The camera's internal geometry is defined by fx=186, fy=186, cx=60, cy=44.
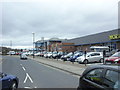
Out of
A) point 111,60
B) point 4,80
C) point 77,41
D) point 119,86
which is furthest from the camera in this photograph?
point 77,41

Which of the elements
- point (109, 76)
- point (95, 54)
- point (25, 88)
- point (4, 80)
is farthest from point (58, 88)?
point (95, 54)

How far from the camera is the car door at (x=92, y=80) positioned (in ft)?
14.4

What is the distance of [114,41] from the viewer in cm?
4431

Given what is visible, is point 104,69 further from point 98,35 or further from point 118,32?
point 98,35

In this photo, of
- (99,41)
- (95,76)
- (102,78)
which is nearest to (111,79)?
(102,78)

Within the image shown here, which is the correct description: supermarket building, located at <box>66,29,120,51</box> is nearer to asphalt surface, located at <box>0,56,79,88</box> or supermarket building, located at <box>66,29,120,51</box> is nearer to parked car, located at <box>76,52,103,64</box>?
parked car, located at <box>76,52,103,64</box>

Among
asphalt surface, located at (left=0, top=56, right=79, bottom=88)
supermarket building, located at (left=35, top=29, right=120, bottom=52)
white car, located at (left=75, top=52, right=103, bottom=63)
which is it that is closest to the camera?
asphalt surface, located at (left=0, top=56, right=79, bottom=88)

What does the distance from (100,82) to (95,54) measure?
905 inches

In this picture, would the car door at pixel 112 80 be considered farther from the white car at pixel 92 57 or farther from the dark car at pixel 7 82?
the white car at pixel 92 57

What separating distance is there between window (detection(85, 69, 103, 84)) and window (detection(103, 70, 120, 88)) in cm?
22

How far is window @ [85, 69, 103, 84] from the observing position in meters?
4.50

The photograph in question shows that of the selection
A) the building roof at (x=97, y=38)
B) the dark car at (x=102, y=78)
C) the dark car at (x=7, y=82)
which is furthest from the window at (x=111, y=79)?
the building roof at (x=97, y=38)

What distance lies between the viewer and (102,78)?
4355 millimetres

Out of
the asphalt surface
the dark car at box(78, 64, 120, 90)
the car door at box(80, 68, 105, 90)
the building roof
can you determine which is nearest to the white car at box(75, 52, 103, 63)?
the asphalt surface
